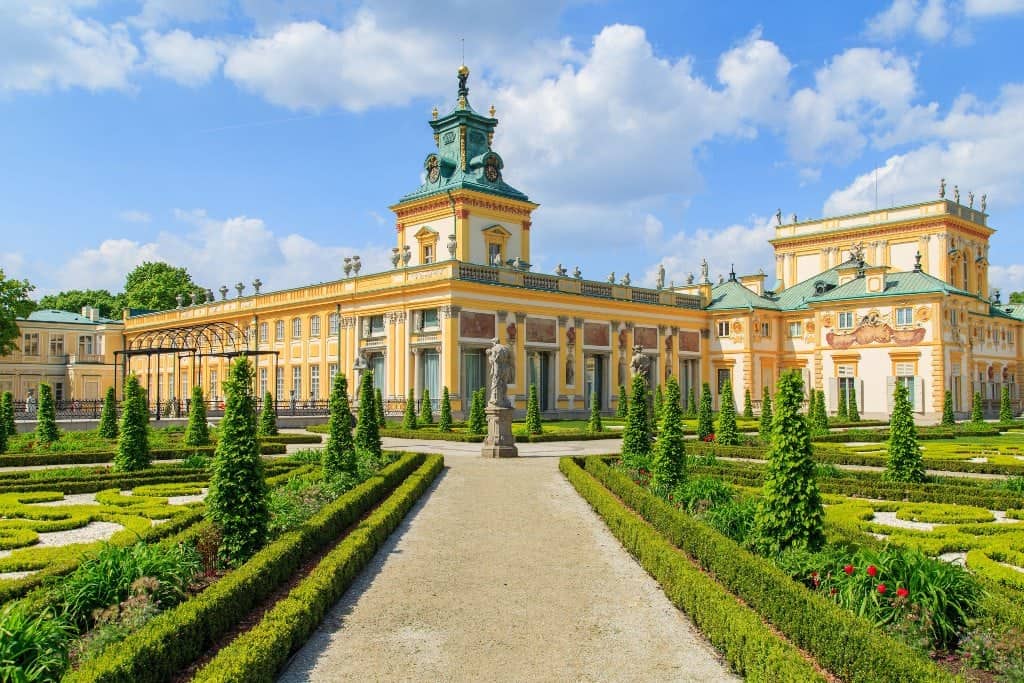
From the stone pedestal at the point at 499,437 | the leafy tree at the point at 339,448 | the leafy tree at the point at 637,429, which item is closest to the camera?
the leafy tree at the point at 339,448

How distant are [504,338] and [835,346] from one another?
20.0 m

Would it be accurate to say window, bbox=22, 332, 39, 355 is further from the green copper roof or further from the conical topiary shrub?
the conical topiary shrub

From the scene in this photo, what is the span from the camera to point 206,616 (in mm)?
6906

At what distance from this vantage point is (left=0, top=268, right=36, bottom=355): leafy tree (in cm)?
4469

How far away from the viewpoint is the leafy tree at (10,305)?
4469cm

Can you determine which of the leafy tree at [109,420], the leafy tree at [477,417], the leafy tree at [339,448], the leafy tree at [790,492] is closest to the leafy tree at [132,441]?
the leafy tree at [339,448]

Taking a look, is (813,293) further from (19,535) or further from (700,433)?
(19,535)

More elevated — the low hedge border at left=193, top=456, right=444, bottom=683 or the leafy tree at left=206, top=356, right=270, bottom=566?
the leafy tree at left=206, top=356, right=270, bottom=566

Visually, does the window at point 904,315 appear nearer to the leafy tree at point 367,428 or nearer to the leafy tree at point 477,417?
the leafy tree at point 477,417

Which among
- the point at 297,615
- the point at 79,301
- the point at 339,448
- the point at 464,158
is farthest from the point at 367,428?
the point at 79,301

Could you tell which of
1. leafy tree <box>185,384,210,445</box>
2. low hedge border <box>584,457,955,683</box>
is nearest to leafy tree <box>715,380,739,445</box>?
low hedge border <box>584,457,955,683</box>

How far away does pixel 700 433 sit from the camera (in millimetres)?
26656

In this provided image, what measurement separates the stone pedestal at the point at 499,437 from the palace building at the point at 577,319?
16577mm

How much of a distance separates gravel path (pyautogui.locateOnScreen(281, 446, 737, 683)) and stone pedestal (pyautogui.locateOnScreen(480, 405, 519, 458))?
9805 millimetres
